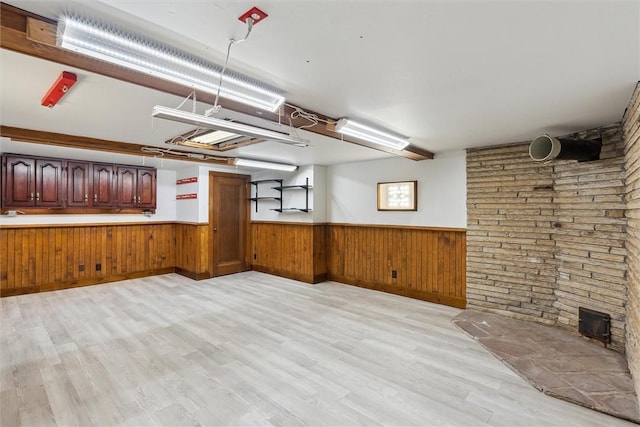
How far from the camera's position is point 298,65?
1.86 m

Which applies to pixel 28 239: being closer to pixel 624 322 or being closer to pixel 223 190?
pixel 223 190

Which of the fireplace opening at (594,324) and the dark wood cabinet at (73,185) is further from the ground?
the dark wood cabinet at (73,185)

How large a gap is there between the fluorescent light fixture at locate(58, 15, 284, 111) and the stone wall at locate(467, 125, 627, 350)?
334 cm

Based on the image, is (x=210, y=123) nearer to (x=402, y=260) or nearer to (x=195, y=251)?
(x=402, y=260)

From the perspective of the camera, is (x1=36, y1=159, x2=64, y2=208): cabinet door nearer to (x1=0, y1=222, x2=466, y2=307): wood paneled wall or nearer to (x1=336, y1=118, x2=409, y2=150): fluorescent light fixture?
(x1=0, y1=222, x2=466, y2=307): wood paneled wall

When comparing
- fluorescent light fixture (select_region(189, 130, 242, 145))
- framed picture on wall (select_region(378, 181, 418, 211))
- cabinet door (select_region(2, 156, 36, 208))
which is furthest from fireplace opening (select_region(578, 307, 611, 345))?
cabinet door (select_region(2, 156, 36, 208))

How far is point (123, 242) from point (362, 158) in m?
4.88

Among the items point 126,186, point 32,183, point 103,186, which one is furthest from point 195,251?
point 32,183

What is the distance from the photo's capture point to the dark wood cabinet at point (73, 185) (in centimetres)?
486

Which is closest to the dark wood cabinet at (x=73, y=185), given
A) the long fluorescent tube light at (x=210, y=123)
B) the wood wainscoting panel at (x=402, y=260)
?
the wood wainscoting panel at (x=402, y=260)

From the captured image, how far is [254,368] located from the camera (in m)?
2.73

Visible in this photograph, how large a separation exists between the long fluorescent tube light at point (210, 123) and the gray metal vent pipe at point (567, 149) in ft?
8.26

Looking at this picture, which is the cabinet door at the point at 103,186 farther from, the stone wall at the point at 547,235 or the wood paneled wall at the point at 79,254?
the stone wall at the point at 547,235

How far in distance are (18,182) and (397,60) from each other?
6.10 m
